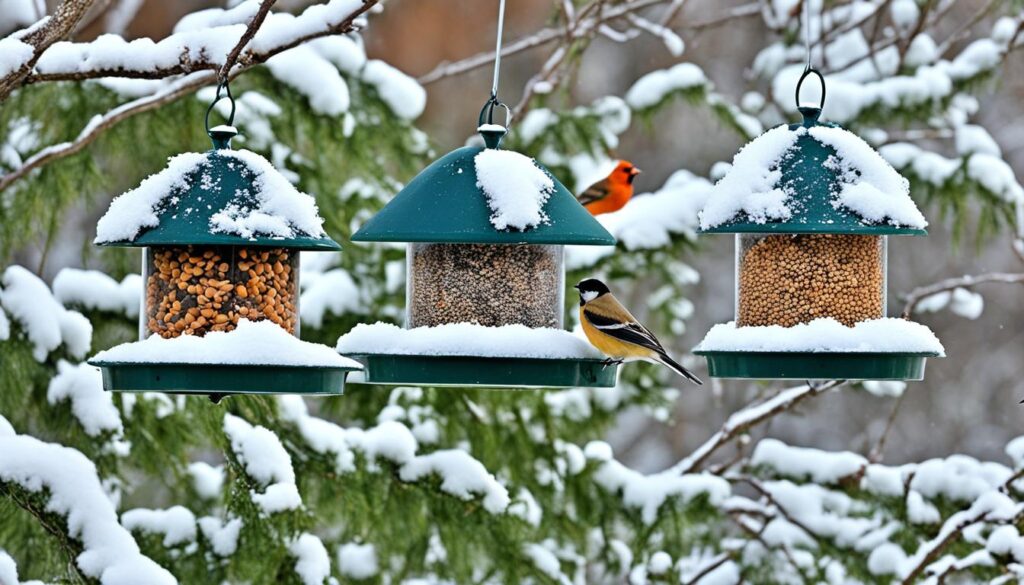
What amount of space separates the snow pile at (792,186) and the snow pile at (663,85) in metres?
3.04

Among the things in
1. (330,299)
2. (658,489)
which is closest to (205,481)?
(330,299)

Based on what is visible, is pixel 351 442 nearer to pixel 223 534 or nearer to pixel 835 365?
pixel 223 534

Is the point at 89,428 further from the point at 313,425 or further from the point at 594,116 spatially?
the point at 594,116

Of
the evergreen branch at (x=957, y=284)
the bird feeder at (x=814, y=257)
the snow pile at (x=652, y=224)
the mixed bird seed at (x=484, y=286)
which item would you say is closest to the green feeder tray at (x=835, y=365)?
the bird feeder at (x=814, y=257)

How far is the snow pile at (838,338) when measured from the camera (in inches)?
172

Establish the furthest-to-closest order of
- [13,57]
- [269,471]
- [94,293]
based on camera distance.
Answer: [94,293], [269,471], [13,57]

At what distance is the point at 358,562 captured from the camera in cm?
737

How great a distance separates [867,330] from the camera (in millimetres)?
4438

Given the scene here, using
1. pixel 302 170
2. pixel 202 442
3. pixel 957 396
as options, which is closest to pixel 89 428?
pixel 202 442

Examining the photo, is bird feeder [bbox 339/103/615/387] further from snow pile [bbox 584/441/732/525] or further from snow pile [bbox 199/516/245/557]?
snow pile [bbox 584/441/732/525]

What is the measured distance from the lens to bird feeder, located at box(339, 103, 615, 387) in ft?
14.5

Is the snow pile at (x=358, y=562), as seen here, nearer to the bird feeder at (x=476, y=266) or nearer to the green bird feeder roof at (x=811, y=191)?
the bird feeder at (x=476, y=266)

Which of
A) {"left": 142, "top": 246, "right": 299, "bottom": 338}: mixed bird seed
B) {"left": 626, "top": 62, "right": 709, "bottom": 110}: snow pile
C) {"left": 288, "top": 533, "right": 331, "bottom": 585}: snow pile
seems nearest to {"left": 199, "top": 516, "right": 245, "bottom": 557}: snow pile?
{"left": 288, "top": 533, "right": 331, "bottom": 585}: snow pile

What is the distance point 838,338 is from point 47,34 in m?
2.31
